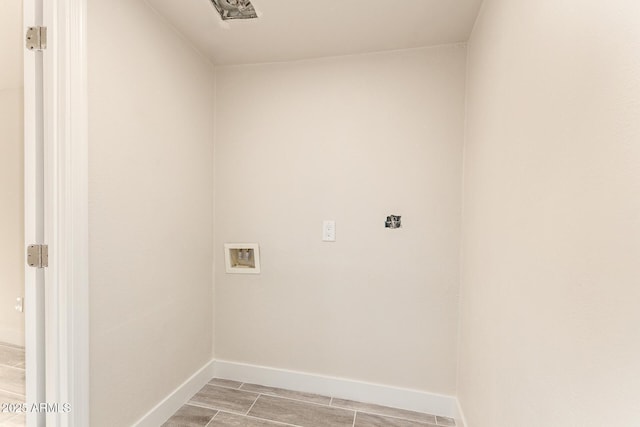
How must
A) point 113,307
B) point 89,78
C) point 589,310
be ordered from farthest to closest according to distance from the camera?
point 113,307
point 89,78
point 589,310

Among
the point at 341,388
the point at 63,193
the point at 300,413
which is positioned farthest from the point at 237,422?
the point at 63,193

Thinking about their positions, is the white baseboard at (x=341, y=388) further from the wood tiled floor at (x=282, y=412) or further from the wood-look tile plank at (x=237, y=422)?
the wood-look tile plank at (x=237, y=422)

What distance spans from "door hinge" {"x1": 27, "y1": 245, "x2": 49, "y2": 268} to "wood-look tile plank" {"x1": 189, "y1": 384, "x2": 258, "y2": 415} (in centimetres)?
138

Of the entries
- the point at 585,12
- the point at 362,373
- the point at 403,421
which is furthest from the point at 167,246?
the point at 585,12

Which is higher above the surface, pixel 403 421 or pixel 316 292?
pixel 316 292

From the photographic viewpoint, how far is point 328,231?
2.13 metres

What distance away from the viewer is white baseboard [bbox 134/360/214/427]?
1.69 meters

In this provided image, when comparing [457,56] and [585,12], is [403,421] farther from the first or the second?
[457,56]

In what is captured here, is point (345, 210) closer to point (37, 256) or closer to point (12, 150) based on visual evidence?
point (37, 256)

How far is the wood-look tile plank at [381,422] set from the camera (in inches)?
72.2

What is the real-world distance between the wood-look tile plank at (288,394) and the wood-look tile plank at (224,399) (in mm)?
68

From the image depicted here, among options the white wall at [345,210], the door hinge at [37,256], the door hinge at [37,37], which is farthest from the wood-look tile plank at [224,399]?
the door hinge at [37,37]

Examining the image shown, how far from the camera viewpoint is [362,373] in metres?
2.09

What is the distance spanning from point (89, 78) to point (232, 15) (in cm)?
86
